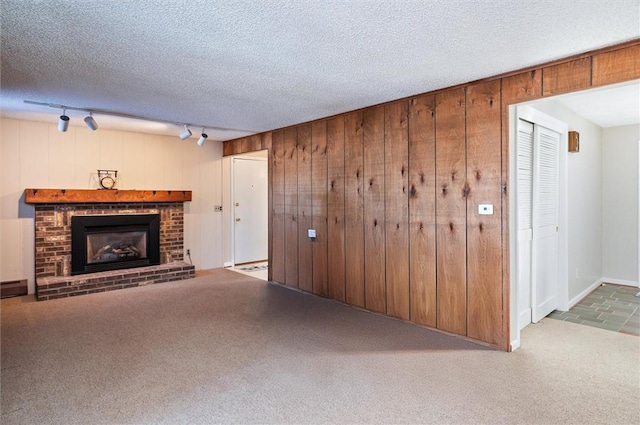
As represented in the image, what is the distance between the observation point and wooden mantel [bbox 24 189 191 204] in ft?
16.4

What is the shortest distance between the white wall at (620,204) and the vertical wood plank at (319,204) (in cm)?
438

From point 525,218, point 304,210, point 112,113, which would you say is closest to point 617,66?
point 525,218

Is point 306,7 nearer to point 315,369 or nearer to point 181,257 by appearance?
point 315,369

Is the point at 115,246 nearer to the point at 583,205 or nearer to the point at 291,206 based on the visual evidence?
the point at 291,206

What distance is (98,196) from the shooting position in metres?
5.50

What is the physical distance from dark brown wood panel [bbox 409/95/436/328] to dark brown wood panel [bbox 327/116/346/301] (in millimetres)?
1042

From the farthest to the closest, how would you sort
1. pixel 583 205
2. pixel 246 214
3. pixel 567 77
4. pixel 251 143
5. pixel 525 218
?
1. pixel 246 214
2. pixel 251 143
3. pixel 583 205
4. pixel 525 218
5. pixel 567 77

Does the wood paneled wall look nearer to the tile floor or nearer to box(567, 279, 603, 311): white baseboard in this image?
the tile floor

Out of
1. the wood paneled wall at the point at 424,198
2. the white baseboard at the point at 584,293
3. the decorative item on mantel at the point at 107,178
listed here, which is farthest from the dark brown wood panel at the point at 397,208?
the decorative item on mantel at the point at 107,178

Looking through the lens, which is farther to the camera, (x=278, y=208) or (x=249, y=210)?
(x=249, y=210)

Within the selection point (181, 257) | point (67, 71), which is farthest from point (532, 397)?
point (181, 257)

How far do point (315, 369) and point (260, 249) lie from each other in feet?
16.7

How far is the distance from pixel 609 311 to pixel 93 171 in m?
7.26

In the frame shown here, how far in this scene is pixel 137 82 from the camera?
10.9 ft
